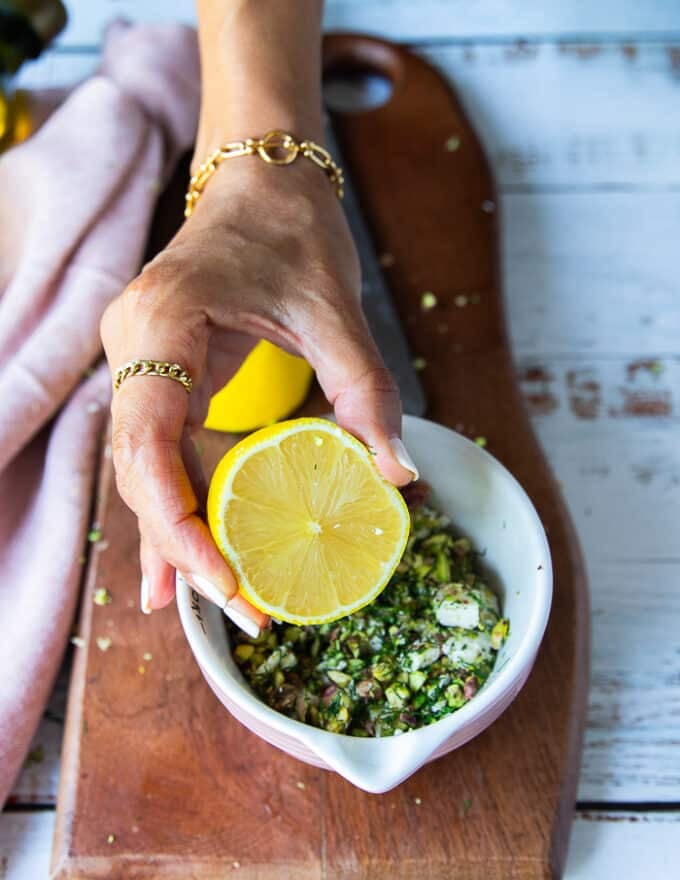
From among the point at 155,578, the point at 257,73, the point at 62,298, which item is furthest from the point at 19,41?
the point at 155,578

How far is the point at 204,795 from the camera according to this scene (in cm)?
98

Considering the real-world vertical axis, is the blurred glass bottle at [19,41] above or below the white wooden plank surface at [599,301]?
above

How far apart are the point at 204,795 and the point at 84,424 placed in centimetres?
52

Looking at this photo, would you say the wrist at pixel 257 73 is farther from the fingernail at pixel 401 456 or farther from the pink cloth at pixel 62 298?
the fingernail at pixel 401 456

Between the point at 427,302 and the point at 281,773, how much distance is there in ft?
2.20

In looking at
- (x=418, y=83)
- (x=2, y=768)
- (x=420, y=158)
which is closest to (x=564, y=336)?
(x=420, y=158)

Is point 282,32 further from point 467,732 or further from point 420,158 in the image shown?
point 467,732

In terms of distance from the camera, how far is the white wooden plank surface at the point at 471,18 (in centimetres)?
168

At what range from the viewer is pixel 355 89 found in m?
1.60

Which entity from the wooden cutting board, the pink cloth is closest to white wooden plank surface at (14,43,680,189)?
the pink cloth

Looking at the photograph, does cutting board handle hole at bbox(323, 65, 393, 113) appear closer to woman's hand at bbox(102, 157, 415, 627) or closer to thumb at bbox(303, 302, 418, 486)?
woman's hand at bbox(102, 157, 415, 627)

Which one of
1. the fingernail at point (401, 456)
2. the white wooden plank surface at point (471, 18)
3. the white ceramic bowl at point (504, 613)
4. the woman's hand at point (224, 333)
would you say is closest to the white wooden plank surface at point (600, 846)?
the white ceramic bowl at point (504, 613)

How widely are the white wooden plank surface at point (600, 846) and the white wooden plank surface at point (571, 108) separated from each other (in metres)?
0.88

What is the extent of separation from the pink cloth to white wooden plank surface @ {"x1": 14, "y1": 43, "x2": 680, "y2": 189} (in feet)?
1.01
